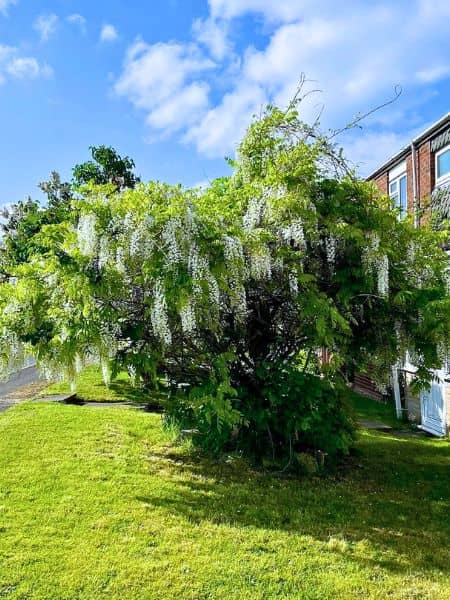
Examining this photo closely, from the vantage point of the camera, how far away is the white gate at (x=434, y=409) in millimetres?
7910

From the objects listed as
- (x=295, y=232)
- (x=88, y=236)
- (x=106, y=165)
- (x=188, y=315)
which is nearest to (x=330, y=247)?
(x=295, y=232)

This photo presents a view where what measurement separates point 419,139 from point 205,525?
8.44m

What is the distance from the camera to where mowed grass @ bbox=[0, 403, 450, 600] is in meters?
3.17

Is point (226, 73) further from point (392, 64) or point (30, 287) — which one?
point (30, 287)

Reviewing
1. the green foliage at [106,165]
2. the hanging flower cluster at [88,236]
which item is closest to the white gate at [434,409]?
the hanging flower cluster at [88,236]

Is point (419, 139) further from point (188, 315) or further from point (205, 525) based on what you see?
point (205, 525)

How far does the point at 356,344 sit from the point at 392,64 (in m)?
3.32

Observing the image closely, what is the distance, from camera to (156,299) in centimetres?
402

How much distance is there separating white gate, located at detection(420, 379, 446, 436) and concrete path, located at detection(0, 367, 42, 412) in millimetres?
7248

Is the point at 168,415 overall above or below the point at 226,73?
below

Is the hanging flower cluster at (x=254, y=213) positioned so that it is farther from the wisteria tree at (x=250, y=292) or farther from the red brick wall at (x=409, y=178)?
the red brick wall at (x=409, y=178)

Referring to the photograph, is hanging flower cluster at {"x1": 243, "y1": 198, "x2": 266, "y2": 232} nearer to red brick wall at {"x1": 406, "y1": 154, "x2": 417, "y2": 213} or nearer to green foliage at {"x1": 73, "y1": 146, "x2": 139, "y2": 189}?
red brick wall at {"x1": 406, "y1": 154, "x2": 417, "y2": 213}

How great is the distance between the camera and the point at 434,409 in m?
8.23

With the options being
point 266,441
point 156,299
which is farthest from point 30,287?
point 266,441
